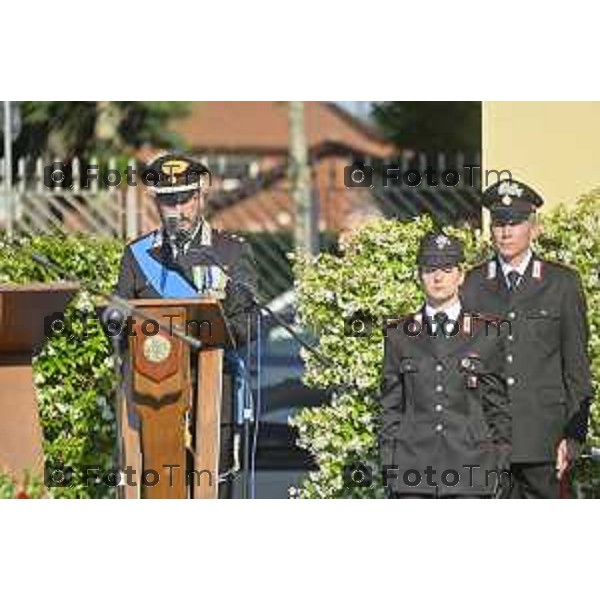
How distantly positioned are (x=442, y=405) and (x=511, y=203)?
3.18 feet

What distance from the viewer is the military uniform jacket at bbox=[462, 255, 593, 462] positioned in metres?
9.80

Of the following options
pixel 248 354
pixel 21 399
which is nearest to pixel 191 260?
pixel 248 354

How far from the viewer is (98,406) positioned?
11398 mm

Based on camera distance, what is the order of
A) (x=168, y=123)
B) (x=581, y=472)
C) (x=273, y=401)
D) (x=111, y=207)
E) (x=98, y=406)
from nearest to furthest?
(x=581, y=472) → (x=98, y=406) → (x=273, y=401) → (x=111, y=207) → (x=168, y=123)

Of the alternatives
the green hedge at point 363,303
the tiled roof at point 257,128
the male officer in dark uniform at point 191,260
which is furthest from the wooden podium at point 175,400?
the tiled roof at point 257,128


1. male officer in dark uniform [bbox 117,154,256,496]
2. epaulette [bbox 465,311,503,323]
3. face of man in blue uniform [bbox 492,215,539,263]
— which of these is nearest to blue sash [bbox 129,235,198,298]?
male officer in dark uniform [bbox 117,154,256,496]

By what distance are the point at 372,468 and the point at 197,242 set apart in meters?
1.50

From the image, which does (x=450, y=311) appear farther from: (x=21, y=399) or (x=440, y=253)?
(x=21, y=399)

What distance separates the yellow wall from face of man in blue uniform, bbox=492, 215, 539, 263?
1800 mm

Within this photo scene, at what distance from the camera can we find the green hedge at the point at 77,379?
1131cm

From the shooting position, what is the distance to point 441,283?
30.6 feet

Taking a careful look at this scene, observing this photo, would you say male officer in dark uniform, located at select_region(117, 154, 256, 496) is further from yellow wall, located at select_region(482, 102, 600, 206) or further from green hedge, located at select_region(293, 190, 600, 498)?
yellow wall, located at select_region(482, 102, 600, 206)
